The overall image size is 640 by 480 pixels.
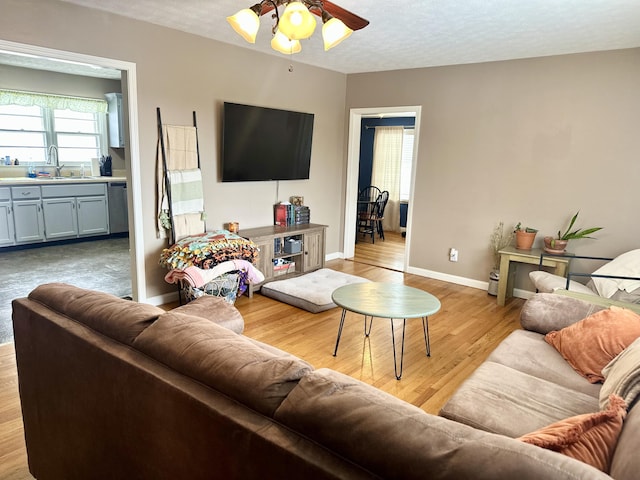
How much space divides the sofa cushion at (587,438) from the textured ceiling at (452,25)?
2.64 meters

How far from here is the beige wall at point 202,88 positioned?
3.15 meters

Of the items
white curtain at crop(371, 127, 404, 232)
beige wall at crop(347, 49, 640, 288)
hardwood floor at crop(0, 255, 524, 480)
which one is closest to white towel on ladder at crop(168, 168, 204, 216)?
hardwood floor at crop(0, 255, 524, 480)

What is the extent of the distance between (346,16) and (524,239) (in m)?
2.92

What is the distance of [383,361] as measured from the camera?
3.10 meters

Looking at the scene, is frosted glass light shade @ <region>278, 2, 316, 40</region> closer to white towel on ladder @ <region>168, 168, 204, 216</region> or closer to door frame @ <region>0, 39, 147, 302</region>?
door frame @ <region>0, 39, 147, 302</region>

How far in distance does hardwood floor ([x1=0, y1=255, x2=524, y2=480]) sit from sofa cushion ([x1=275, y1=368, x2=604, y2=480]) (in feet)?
5.61

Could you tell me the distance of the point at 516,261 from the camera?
4363 mm

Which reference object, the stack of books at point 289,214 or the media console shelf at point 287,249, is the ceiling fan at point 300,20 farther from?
the stack of books at point 289,214

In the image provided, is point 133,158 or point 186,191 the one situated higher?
point 133,158

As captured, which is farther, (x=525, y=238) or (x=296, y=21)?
(x=525, y=238)

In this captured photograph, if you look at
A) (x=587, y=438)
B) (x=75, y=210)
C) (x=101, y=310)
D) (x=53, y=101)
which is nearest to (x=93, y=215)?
(x=75, y=210)

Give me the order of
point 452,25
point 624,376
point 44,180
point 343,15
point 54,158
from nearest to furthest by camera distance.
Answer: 1. point 624,376
2. point 343,15
3. point 452,25
4. point 44,180
5. point 54,158

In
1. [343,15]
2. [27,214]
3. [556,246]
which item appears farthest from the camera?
[27,214]

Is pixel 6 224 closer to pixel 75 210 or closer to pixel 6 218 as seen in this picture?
pixel 6 218
